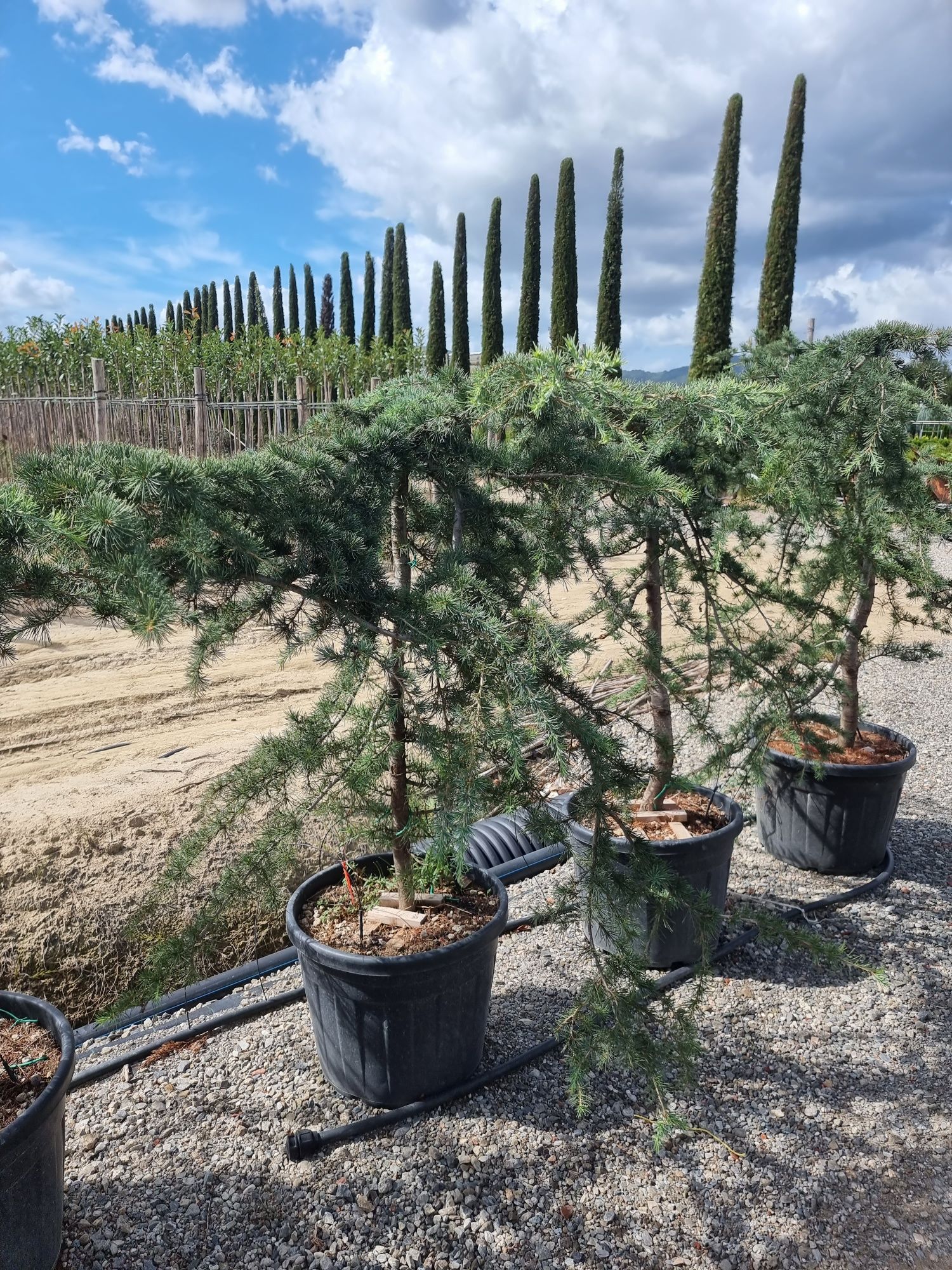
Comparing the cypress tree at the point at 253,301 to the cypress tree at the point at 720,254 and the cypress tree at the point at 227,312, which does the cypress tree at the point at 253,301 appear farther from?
the cypress tree at the point at 720,254

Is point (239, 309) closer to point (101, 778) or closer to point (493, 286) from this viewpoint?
point (493, 286)

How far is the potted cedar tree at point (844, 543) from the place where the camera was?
10.6 ft

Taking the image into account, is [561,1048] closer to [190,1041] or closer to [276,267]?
[190,1041]

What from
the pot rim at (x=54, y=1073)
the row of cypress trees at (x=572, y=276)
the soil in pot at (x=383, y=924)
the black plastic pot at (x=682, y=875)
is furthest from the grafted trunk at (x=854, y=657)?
the row of cypress trees at (x=572, y=276)

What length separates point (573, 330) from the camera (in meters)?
24.0

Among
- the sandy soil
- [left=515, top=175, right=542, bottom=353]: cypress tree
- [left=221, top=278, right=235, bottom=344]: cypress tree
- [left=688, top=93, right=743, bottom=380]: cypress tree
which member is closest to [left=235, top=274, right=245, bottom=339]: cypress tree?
[left=221, top=278, right=235, bottom=344]: cypress tree

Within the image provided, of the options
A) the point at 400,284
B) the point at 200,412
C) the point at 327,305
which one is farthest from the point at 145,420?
the point at 327,305

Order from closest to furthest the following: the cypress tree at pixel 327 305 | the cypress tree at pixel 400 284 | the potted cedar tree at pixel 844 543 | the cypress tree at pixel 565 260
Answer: the potted cedar tree at pixel 844 543
the cypress tree at pixel 565 260
the cypress tree at pixel 400 284
the cypress tree at pixel 327 305

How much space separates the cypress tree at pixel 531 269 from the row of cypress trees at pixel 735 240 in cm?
682

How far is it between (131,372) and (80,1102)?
17.0m

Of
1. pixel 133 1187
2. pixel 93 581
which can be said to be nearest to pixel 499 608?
pixel 93 581

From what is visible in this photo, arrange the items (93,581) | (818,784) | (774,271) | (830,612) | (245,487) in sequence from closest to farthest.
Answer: (93,581), (245,487), (830,612), (818,784), (774,271)

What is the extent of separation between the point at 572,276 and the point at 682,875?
24.4 meters

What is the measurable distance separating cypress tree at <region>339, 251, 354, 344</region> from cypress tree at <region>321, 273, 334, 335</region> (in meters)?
1.71
